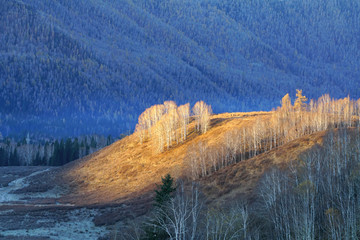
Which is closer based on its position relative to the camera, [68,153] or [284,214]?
[284,214]

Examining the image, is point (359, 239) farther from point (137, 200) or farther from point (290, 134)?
point (290, 134)

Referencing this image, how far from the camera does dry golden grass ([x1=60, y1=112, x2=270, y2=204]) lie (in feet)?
338

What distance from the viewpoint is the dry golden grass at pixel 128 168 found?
103000 mm

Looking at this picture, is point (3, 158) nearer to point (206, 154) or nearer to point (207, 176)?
point (206, 154)

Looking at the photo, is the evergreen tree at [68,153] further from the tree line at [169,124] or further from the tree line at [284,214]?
the tree line at [284,214]

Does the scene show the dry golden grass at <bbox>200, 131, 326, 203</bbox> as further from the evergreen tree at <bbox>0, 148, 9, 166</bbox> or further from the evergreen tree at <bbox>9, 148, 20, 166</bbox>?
the evergreen tree at <bbox>0, 148, 9, 166</bbox>

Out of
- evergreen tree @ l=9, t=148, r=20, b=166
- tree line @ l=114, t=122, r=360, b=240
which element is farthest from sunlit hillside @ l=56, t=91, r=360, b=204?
evergreen tree @ l=9, t=148, r=20, b=166

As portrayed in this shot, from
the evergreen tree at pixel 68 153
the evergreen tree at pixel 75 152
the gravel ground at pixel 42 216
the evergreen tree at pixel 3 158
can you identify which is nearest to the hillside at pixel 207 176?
the gravel ground at pixel 42 216

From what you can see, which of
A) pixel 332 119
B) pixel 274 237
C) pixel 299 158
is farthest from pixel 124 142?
pixel 274 237

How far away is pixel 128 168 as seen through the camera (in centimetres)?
12094

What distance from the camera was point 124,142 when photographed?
495ft

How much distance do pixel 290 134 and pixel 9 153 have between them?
143 metres

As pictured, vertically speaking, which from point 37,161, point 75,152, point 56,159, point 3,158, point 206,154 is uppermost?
point 75,152

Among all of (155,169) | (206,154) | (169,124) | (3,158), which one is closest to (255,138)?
(206,154)
